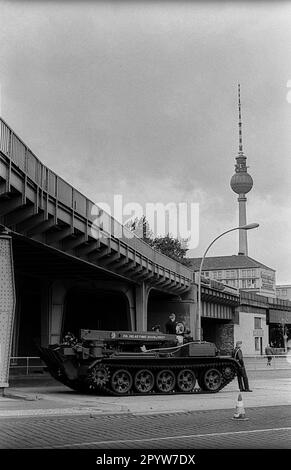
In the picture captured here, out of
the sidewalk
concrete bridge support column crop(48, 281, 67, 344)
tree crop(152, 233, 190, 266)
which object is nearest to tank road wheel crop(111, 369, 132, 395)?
the sidewalk

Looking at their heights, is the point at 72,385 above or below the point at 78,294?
below

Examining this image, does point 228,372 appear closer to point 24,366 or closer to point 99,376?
point 99,376

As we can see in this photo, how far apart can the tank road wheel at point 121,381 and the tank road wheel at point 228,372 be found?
398cm

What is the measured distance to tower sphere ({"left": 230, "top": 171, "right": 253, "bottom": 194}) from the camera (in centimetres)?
17775

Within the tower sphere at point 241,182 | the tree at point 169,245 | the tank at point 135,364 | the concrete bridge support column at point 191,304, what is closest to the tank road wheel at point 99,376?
the tank at point 135,364

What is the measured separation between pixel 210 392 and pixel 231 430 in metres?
11.6

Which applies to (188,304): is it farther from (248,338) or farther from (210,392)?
(210,392)

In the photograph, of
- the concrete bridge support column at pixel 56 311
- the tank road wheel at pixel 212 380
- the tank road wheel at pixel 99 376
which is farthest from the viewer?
the concrete bridge support column at pixel 56 311

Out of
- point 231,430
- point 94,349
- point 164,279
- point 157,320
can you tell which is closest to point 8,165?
point 94,349

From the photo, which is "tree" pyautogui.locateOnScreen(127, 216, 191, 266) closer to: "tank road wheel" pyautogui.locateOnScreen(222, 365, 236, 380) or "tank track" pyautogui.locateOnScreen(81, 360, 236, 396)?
"tank road wheel" pyautogui.locateOnScreen(222, 365, 236, 380)

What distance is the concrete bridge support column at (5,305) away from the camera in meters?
20.6

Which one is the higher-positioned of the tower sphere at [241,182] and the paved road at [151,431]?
the tower sphere at [241,182]

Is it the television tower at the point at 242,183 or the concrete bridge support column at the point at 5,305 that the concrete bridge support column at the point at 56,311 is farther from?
the television tower at the point at 242,183

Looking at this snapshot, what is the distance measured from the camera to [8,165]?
19562 mm
